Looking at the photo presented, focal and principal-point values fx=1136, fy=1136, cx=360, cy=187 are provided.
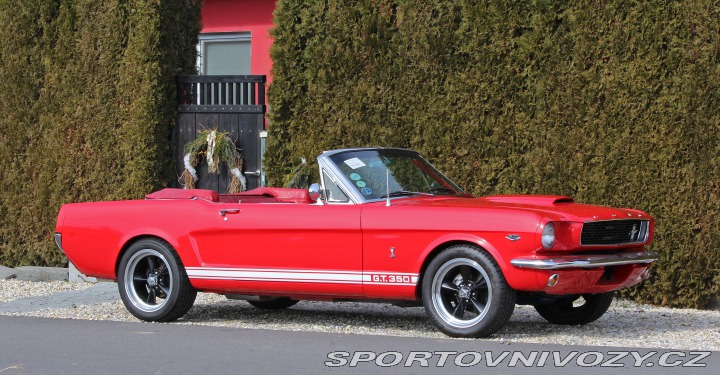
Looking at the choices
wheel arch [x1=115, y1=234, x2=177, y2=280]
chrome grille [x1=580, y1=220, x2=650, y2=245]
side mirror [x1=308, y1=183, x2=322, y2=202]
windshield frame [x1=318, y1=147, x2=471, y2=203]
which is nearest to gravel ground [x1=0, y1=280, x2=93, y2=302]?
wheel arch [x1=115, y1=234, x2=177, y2=280]

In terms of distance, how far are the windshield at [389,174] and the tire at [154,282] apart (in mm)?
1679

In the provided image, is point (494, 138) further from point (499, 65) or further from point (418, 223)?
point (418, 223)

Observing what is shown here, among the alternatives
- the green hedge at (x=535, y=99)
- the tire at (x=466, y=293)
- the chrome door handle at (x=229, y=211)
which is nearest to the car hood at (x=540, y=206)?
the tire at (x=466, y=293)

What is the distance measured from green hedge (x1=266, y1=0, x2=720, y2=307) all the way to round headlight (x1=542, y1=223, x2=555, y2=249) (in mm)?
3019

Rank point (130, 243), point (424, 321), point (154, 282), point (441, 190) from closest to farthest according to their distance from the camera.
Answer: point (441, 190)
point (424, 321)
point (154, 282)
point (130, 243)

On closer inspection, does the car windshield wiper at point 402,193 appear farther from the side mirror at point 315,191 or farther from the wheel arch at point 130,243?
the wheel arch at point 130,243

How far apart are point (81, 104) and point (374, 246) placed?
634cm

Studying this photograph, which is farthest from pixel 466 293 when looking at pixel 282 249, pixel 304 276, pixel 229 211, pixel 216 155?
pixel 216 155

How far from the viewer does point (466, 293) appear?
27.3 feet

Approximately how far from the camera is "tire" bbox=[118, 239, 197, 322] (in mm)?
9586

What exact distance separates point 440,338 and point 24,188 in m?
7.55

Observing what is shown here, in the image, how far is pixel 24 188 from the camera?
1417 centimetres

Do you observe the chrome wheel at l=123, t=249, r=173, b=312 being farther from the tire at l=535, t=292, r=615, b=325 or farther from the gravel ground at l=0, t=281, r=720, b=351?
the tire at l=535, t=292, r=615, b=325

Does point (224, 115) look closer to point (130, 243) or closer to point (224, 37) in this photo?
point (130, 243)
